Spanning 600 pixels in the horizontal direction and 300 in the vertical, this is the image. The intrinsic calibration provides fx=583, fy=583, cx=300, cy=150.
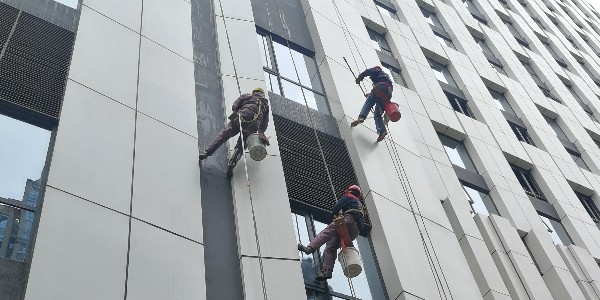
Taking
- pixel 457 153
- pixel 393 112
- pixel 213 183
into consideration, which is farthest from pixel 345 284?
pixel 457 153

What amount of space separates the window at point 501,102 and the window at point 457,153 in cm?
515

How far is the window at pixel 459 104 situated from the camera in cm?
1881

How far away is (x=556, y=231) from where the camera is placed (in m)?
16.3

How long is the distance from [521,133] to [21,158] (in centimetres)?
1717

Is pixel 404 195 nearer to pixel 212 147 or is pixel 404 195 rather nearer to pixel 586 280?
pixel 212 147

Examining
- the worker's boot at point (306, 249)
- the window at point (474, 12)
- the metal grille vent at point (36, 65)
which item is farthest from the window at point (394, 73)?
the window at point (474, 12)

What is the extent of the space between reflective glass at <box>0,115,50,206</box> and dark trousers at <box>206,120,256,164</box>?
232cm

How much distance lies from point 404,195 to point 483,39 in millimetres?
17266

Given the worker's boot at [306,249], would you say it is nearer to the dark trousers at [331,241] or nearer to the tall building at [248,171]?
the dark trousers at [331,241]

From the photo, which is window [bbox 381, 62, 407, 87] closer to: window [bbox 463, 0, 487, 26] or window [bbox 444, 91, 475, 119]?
window [bbox 444, 91, 475, 119]

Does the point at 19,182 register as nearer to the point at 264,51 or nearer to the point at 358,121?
the point at 358,121

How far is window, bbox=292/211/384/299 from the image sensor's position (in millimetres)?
8703

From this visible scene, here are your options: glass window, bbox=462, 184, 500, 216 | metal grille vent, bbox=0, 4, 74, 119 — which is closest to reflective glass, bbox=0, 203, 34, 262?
metal grille vent, bbox=0, 4, 74, 119

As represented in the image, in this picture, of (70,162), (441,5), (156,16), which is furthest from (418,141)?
(441,5)
